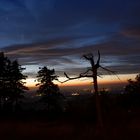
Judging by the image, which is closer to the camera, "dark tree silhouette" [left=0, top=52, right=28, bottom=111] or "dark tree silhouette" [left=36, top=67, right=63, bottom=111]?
"dark tree silhouette" [left=0, top=52, right=28, bottom=111]

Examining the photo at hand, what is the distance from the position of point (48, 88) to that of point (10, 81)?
11.3 m

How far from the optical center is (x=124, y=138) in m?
12.8

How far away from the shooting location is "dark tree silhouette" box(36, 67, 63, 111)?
59562mm

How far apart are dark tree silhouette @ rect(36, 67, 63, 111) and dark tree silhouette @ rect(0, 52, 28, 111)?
802cm

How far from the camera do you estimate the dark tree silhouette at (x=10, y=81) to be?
47781 mm

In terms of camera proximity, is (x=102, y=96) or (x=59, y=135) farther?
(x=102, y=96)

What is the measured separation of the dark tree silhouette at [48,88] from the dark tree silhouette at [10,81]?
802 centimetres

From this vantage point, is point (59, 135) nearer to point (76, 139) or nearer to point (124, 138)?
point (76, 139)

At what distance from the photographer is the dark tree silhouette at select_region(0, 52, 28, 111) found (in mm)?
47781

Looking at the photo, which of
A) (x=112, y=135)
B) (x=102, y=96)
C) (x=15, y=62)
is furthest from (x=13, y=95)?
(x=112, y=135)

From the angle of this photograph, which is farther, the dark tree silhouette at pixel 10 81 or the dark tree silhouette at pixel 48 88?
the dark tree silhouette at pixel 48 88

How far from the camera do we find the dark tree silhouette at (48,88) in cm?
5956

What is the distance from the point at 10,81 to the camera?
165 ft

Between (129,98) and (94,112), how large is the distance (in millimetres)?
13584
